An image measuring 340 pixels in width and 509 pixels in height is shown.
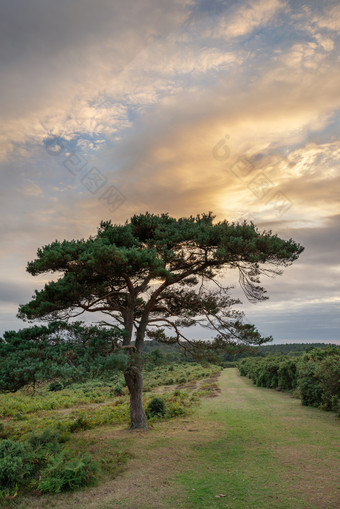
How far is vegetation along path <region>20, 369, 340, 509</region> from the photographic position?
7953 mm

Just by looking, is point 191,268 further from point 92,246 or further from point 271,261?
point 92,246

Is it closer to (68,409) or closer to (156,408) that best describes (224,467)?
(156,408)

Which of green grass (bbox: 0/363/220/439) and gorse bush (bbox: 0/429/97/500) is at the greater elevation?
gorse bush (bbox: 0/429/97/500)

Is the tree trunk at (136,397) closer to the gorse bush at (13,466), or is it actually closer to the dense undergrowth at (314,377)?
the gorse bush at (13,466)

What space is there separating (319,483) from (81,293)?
9.61 m

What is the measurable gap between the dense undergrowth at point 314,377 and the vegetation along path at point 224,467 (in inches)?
70.3

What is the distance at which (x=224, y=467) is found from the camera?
34.0 ft

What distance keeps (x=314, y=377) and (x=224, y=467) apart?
1433cm

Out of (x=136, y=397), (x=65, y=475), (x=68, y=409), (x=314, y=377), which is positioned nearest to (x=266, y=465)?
(x=65, y=475)

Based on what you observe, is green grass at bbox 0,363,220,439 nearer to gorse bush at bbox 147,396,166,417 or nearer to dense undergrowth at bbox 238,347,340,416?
gorse bush at bbox 147,396,166,417

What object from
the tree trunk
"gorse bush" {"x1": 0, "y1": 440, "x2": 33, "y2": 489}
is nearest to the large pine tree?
the tree trunk

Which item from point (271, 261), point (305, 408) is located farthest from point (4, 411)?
point (271, 261)

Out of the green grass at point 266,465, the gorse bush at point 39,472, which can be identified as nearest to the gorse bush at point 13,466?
the gorse bush at point 39,472

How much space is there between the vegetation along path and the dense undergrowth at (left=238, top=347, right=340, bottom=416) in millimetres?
1786
